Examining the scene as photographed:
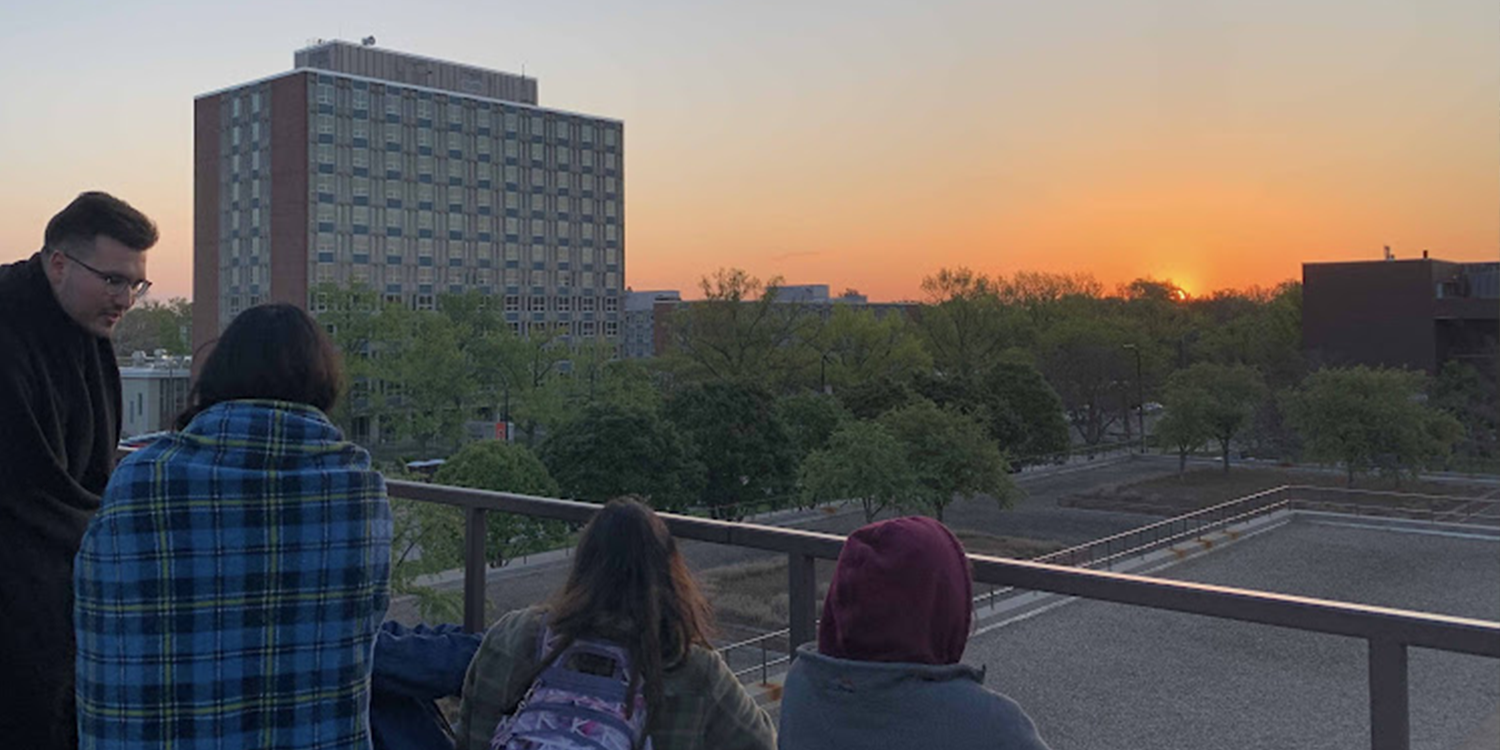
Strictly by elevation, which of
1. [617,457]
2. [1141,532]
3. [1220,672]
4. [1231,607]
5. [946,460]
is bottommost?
[1220,672]

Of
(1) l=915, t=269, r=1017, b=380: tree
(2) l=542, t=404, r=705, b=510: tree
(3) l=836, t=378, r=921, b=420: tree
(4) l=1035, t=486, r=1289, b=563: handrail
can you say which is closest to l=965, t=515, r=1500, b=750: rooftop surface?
(4) l=1035, t=486, r=1289, b=563: handrail

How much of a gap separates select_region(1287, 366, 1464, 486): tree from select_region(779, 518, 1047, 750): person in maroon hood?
4115 centimetres

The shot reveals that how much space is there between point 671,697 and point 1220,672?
19196mm

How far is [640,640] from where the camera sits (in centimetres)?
191

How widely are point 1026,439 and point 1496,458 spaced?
18652mm

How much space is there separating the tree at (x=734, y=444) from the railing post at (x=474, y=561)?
96.1ft

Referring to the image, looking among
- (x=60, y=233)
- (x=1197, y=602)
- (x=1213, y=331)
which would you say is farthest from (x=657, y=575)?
(x=1213, y=331)

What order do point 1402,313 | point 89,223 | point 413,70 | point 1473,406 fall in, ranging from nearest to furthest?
point 89,223, point 1473,406, point 1402,313, point 413,70

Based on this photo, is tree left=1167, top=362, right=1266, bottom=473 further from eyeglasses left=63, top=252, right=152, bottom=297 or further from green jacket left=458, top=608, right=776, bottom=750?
eyeglasses left=63, top=252, right=152, bottom=297

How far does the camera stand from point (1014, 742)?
177cm

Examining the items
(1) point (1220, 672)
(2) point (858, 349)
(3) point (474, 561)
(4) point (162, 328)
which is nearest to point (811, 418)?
(1) point (1220, 672)

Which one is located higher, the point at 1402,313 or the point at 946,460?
the point at 1402,313

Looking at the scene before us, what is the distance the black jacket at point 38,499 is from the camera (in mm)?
2029

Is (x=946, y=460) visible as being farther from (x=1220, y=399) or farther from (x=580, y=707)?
(x=580, y=707)
